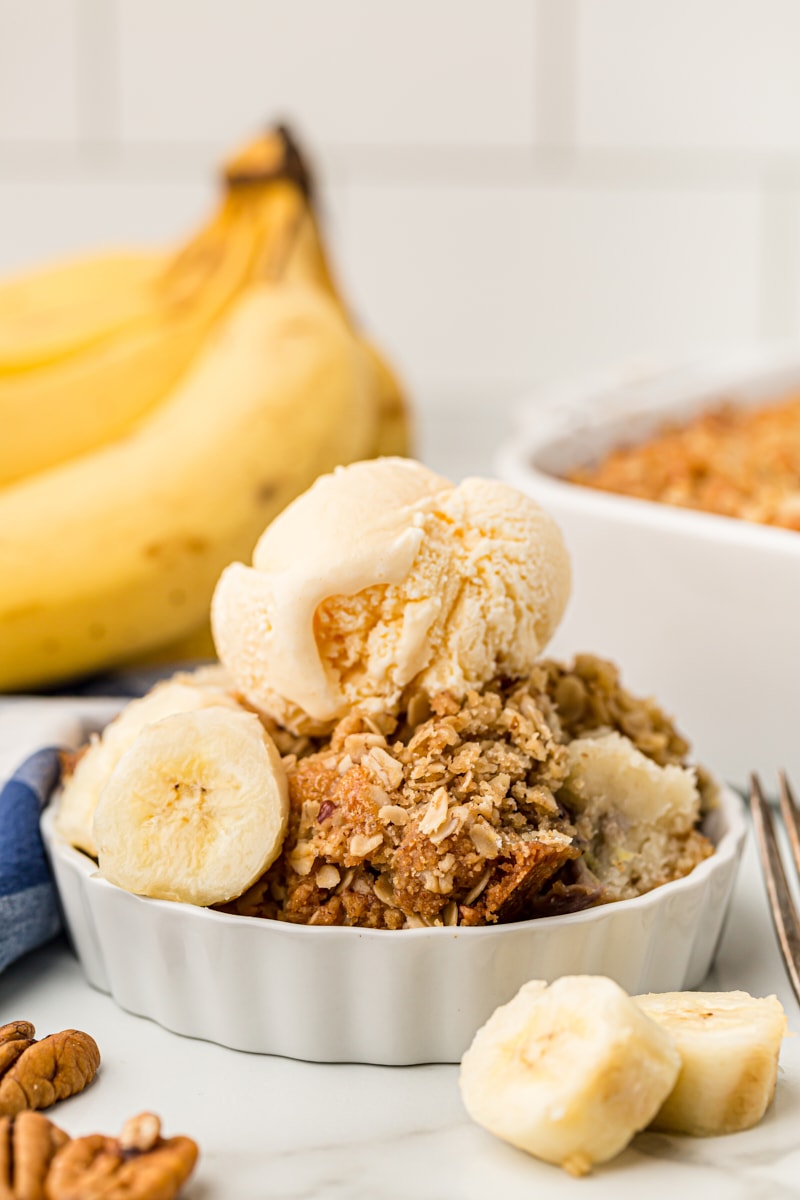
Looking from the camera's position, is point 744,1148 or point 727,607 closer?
point 744,1148

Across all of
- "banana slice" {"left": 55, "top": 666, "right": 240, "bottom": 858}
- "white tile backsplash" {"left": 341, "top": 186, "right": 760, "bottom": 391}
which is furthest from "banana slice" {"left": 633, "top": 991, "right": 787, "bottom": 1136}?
"white tile backsplash" {"left": 341, "top": 186, "right": 760, "bottom": 391}

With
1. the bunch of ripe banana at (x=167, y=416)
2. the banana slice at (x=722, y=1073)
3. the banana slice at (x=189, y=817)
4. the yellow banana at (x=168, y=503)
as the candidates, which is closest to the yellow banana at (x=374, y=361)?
the bunch of ripe banana at (x=167, y=416)

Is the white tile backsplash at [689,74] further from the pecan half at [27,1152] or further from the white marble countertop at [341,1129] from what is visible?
the pecan half at [27,1152]

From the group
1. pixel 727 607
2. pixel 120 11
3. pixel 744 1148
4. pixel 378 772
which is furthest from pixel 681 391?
pixel 120 11

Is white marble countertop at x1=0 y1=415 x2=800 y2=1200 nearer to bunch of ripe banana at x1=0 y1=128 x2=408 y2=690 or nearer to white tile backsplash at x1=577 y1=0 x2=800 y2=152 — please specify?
bunch of ripe banana at x1=0 y1=128 x2=408 y2=690

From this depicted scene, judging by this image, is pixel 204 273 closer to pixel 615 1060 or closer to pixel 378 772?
pixel 378 772
